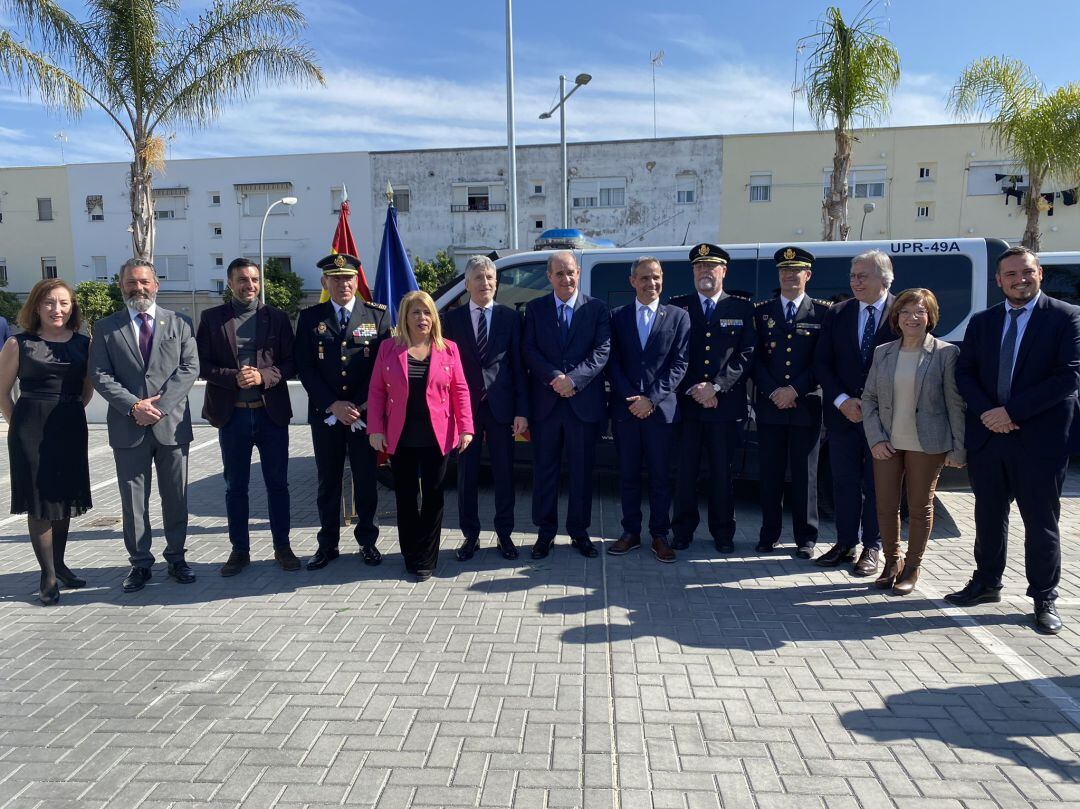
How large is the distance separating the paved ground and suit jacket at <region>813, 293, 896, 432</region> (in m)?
1.11

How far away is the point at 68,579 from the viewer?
488 cm

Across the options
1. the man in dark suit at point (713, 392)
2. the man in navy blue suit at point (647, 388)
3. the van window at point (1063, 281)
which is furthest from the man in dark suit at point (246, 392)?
the van window at point (1063, 281)

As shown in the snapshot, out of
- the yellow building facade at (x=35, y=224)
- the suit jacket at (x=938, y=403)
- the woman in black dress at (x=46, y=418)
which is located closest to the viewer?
the suit jacket at (x=938, y=403)

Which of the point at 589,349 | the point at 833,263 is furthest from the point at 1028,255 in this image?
the point at 589,349

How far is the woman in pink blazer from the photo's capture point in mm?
4867

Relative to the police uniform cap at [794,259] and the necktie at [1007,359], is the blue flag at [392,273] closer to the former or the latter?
the police uniform cap at [794,259]

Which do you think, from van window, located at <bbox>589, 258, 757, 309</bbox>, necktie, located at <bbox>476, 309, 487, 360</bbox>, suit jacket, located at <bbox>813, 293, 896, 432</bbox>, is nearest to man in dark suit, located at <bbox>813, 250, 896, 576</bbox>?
suit jacket, located at <bbox>813, 293, 896, 432</bbox>

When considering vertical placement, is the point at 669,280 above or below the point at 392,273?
below

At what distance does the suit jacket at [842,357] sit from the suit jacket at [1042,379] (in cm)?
75

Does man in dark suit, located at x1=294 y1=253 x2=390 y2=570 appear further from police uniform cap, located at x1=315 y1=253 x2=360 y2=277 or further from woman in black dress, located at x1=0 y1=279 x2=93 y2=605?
woman in black dress, located at x1=0 y1=279 x2=93 y2=605

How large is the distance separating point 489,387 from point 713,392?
1.59 metres

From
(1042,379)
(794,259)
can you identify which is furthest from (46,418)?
(1042,379)

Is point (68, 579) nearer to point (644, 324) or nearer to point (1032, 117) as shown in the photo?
point (644, 324)

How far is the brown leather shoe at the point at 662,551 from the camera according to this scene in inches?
207
